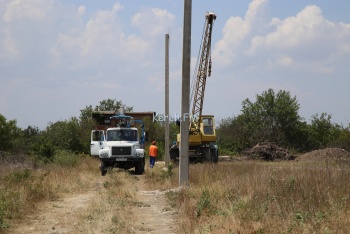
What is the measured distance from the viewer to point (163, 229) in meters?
9.09

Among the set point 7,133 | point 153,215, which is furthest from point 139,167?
point 7,133

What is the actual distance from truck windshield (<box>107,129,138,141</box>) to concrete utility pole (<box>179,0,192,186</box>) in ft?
30.4

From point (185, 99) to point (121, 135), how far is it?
9465mm

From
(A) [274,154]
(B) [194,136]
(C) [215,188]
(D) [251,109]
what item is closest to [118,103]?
(D) [251,109]

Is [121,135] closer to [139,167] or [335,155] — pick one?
[139,167]

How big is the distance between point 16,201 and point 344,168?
25.0 feet

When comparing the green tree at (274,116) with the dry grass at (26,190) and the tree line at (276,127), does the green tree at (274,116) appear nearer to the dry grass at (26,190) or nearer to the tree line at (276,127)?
the tree line at (276,127)

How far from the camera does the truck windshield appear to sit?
23.7m

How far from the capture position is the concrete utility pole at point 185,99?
1459 cm

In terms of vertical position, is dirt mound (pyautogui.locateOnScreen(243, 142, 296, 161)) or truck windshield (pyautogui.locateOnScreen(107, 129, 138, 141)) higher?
truck windshield (pyautogui.locateOnScreen(107, 129, 138, 141))

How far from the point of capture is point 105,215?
981 centimetres

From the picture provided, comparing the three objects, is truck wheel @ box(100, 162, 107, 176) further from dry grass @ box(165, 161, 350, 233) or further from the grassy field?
dry grass @ box(165, 161, 350, 233)

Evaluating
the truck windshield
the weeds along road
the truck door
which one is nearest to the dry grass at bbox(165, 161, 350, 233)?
the weeds along road

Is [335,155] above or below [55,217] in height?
above
